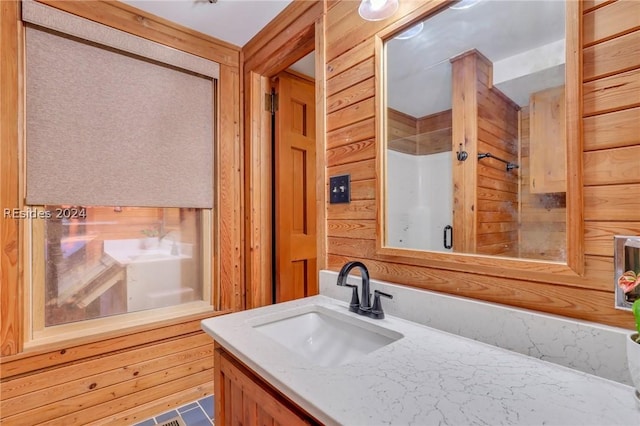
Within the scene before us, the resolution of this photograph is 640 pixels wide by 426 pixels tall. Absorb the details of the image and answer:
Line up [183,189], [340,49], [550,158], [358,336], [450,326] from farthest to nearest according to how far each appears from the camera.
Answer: [183,189] < [340,49] < [358,336] < [450,326] < [550,158]

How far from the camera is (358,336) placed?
109cm

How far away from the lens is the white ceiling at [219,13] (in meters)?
1.73

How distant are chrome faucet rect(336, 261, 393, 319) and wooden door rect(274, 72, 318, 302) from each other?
1.12 m

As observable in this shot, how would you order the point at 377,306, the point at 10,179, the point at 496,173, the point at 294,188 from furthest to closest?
the point at 294,188
the point at 10,179
the point at 377,306
the point at 496,173

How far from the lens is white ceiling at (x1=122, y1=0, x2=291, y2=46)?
1729 millimetres

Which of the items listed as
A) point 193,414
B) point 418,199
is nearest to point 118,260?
point 193,414

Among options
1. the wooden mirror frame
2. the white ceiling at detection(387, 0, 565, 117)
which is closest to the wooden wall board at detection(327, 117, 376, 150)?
the white ceiling at detection(387, 0, 565, 117)

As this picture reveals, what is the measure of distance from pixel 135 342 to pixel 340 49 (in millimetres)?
1917

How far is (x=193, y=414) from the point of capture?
5.94ft

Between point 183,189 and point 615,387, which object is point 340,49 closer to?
point 183,189

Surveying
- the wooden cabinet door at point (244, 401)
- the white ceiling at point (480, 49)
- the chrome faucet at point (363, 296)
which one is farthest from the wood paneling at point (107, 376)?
the white ceiling at point (480, 49)

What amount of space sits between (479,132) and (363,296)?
0.70 m

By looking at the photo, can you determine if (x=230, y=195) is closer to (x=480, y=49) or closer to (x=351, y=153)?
(x=351, y=153)

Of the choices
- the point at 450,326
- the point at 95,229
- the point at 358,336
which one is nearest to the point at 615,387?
the point at 450,326
